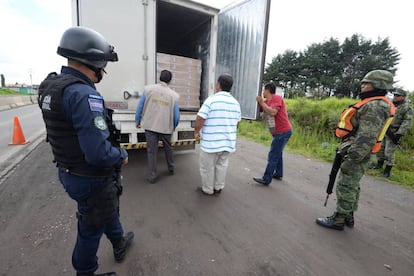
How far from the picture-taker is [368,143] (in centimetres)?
213

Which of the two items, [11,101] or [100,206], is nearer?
[100,206]

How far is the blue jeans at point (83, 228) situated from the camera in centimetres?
134

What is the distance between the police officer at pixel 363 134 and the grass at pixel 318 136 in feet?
8.45

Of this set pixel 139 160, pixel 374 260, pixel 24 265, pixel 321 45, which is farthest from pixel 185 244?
pixel 321 45

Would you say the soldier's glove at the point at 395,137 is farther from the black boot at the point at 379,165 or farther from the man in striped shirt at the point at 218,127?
the man in striped shirt at the point at 218,127

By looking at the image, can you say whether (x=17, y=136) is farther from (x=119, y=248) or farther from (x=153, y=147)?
(x=119, y=248)

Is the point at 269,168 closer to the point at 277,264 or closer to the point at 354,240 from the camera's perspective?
the point at 354,240

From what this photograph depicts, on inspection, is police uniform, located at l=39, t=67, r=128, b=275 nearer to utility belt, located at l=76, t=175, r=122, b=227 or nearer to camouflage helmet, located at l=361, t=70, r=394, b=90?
utility belt, located at l=76, t=175, r=122, b=227

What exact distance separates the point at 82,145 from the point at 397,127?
5.80 meters

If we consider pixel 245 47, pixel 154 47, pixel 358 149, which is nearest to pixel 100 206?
pixel 358 149

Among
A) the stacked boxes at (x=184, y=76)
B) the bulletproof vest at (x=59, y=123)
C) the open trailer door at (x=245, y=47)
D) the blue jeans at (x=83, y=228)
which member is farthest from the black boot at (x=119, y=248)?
the stacked boxes at (x=184, y=76)

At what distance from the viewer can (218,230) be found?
7.77 ft

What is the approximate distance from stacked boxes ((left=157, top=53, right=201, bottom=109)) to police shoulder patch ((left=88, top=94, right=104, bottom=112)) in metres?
2.80

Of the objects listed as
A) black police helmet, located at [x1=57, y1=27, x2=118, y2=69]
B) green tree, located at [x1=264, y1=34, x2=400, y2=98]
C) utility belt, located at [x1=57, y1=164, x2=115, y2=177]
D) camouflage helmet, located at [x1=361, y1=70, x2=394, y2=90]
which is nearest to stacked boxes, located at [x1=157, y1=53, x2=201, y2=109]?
black police helmet, located at [x1=57, y1=27, x2=118, y2=69]
